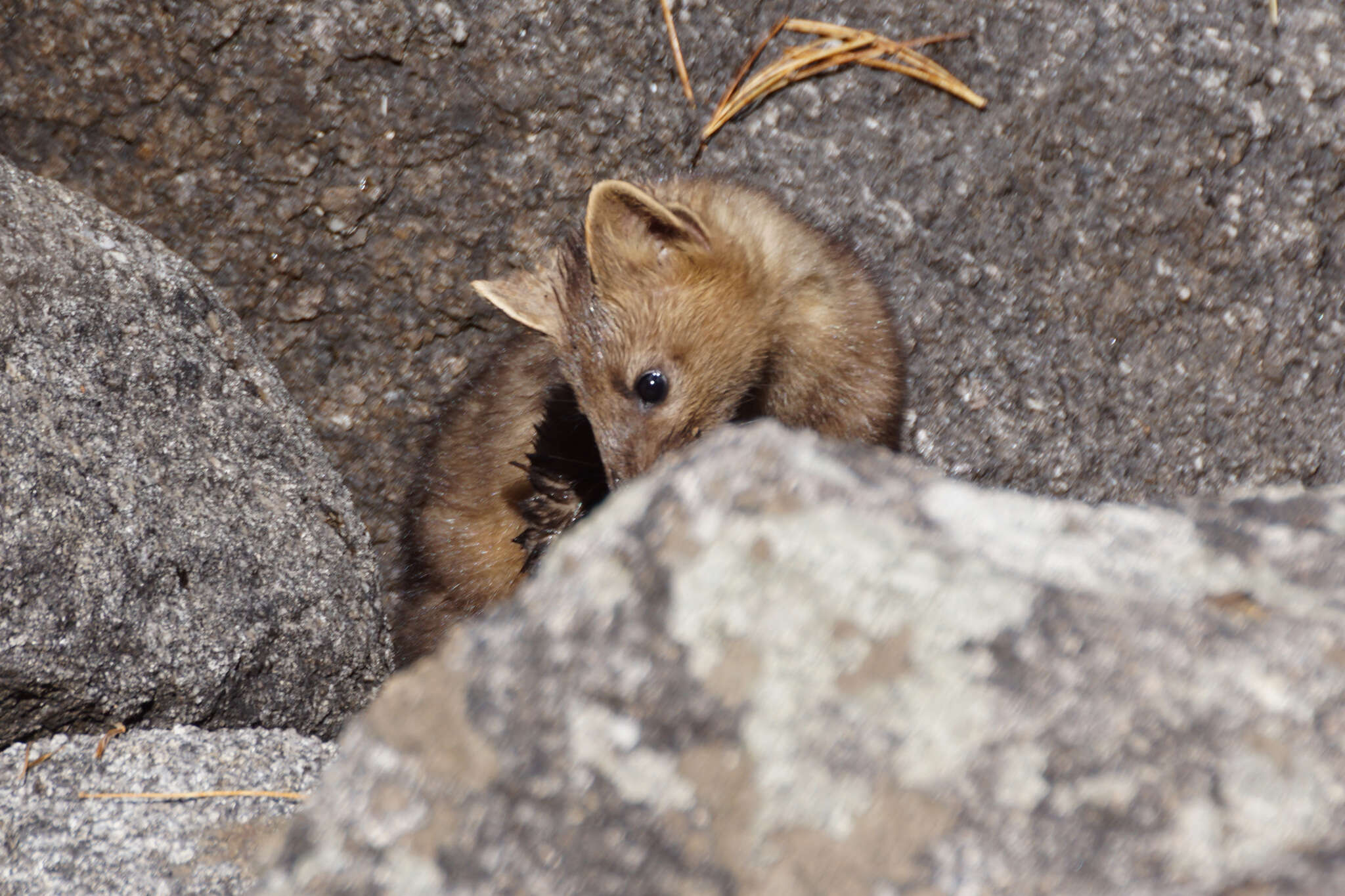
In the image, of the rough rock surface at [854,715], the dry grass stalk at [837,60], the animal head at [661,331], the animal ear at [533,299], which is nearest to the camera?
the rough rock surface at [854,715]

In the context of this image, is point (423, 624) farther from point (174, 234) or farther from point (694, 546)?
point (694, 546)

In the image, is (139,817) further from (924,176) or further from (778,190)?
(924,176)

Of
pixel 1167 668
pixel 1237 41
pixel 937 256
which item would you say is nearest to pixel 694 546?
pixel 1167 668

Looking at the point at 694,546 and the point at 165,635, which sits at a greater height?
the point at 694,546

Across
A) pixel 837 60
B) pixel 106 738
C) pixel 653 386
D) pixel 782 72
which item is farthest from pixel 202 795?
pixel 837 60

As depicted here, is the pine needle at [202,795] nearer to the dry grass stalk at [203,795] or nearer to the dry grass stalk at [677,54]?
the dry grass stalk at [203,795]

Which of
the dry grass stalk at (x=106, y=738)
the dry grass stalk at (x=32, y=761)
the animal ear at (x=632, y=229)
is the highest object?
the animal ear at (x=632, y=229)

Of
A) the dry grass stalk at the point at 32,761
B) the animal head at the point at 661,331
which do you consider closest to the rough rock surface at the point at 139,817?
the dry grass stalk at the point at 32,761
